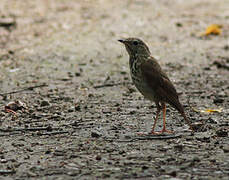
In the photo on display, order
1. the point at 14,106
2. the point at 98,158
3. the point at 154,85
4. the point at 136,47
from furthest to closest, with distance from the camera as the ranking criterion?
the point at 14,106, the point at 136,47, the point at 154,85, the point at 98,158

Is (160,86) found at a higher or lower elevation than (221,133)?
higher

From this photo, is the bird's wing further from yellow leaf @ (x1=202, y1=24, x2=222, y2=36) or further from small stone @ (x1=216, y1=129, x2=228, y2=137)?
yellow leaf @ (x1=202, y1=24, x2=222, y2=36)

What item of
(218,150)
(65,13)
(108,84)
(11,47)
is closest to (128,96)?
(108,84)

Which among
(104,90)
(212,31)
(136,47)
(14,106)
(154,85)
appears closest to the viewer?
(154,85)

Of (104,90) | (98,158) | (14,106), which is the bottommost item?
(98,158)

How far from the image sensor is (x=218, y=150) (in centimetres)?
529

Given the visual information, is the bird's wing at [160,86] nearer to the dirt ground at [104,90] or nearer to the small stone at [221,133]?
the dirt ground at [104,90]

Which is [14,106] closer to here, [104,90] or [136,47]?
[104,90]

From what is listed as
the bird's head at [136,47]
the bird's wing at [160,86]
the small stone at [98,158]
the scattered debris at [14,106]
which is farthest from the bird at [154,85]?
the scattered debris at [14,106]

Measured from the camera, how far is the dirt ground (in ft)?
16.3

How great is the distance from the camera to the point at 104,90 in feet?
26.8

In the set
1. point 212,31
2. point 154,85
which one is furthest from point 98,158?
point 212,31

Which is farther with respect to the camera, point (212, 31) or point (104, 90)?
point (212, 31)

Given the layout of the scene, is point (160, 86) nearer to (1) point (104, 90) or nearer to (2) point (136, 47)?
(2) point (136, 47)
